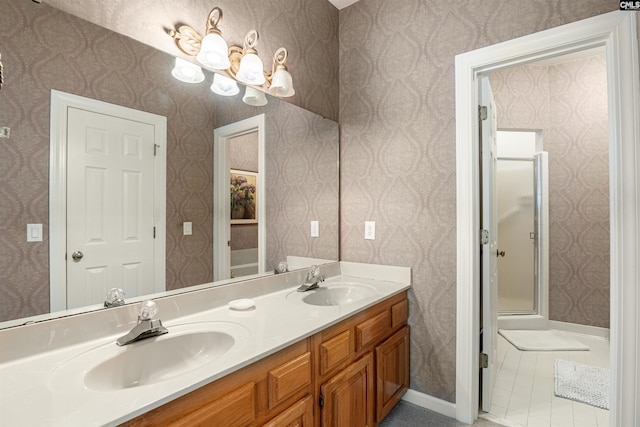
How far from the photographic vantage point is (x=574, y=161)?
10.7 feet

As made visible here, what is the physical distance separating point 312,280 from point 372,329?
468 mm

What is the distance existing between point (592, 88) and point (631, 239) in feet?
8.51

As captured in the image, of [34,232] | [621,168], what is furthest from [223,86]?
[621,168]

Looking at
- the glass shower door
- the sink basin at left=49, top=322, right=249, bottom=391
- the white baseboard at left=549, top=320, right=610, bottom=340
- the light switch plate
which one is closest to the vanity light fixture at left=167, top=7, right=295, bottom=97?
the light switch plate

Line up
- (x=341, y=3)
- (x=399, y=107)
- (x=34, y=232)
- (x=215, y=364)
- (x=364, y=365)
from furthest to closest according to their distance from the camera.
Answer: (x=341, y=3) → (x=399, y=107) → (x=364, y=365) → (x=34, y=232) → (x=215, y=364)

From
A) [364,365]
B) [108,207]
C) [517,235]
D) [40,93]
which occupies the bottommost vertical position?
[364,365]

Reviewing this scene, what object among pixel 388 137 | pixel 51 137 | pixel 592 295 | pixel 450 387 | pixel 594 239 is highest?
pixel 388 137

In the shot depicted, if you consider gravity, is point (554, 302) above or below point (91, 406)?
below

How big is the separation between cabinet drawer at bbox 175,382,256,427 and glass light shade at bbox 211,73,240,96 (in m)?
1.28

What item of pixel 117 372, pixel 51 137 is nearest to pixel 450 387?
pixel 117 372

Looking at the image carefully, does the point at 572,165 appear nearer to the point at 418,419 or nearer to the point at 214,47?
the point at 418,419

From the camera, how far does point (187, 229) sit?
4.73 ft

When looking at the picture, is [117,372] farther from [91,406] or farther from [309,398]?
[309,398]

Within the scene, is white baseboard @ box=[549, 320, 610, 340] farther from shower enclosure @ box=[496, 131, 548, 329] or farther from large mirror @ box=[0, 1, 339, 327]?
large mirror @ box=[0, 1, 339, 327]
